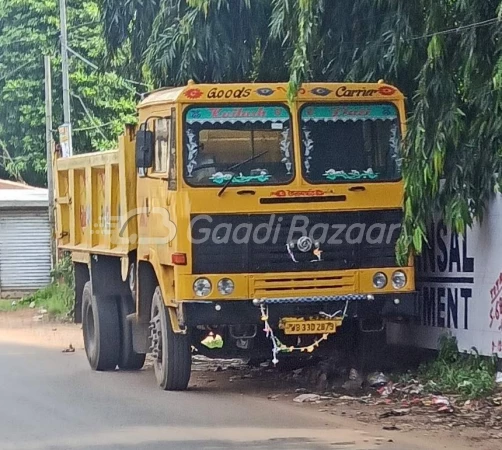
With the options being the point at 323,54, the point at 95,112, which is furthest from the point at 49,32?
the point at 323,54

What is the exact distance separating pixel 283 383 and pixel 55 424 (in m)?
3.26

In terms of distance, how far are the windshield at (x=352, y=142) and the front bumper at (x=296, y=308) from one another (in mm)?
1169

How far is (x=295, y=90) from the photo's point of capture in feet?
36.4

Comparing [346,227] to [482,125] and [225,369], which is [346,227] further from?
[225,369]

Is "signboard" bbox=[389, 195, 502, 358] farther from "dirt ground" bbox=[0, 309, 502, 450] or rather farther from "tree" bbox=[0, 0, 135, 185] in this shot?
"tree" bbox=[0, 0, 135, 185]

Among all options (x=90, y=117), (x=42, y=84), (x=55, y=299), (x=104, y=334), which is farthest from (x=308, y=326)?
(x=42, y=84)

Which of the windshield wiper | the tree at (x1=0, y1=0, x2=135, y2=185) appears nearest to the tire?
the windshield wiper

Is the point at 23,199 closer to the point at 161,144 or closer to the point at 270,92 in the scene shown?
the point at 161,144

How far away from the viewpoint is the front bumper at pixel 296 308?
36.8 feet

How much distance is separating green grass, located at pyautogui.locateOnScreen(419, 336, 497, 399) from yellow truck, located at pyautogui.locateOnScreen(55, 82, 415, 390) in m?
0.67

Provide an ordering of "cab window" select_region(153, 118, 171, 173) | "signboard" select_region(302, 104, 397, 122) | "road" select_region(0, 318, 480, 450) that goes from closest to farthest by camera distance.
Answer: "road" select_region(0, 318, 480, 450)
"signboard" select_region(302, 104, 397, 122)
"cab window" select_region(153, 118, 171, 173)

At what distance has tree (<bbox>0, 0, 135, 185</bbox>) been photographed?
119ft

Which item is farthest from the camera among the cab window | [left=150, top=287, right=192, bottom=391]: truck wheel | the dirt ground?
[left=150, top=287, right=192, bottom=391]: truck wheel

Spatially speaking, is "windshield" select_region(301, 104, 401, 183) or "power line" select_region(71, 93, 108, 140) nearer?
"windshield" select_region(301, 104, 401, 183)
